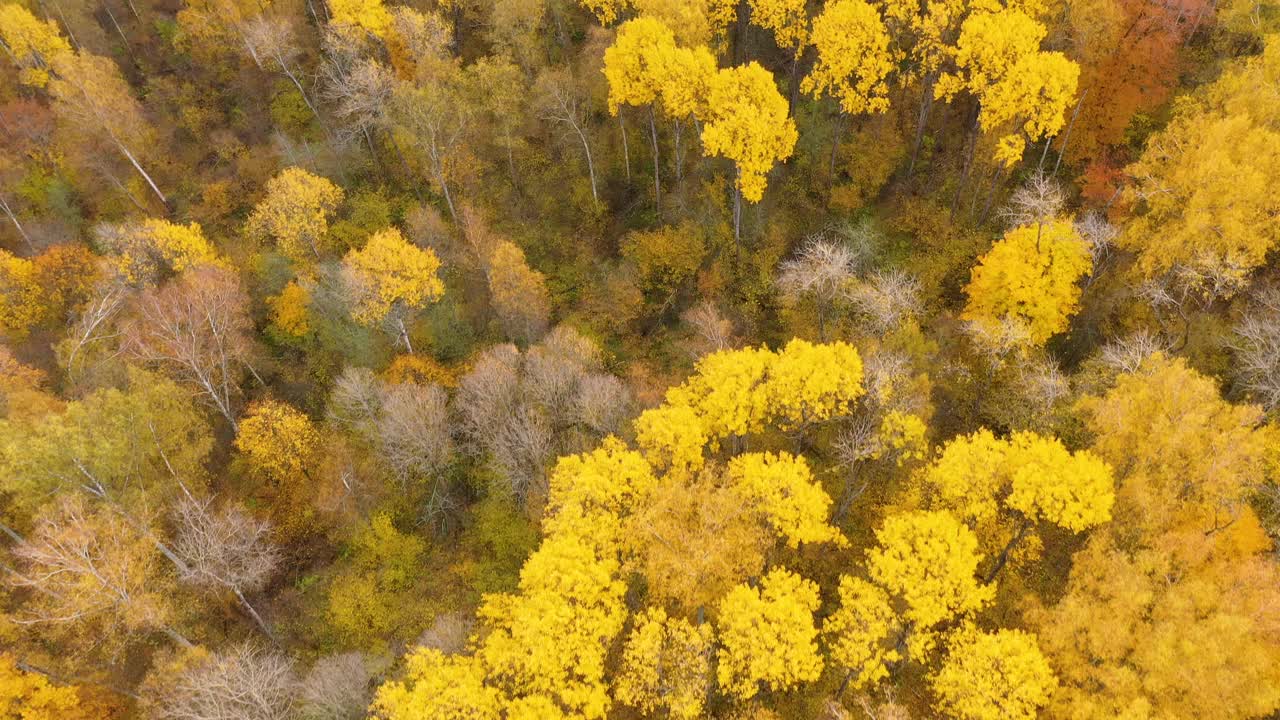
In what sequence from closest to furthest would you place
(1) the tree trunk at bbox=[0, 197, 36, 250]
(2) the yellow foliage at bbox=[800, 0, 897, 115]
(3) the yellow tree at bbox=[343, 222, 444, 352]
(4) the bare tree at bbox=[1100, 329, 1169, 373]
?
(4) the bare tree at bbox=[1100, 329, 1169, 373] < (2) the yellow foliage at bbox=[800, 0, 897, 115] < (3) the yellow tree at bbox=[343, 222, 444, 352] < (1) the tree trunk at bbox=[0, 197, 36, 250]

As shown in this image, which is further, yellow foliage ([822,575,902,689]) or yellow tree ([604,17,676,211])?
yellow tree ([604,17,676,211])

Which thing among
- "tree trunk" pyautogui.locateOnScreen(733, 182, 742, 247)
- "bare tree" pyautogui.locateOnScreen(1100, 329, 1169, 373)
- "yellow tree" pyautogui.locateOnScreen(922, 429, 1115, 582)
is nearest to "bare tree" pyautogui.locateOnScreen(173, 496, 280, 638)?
"tree trunk" pyautogui.locateOnScreen(733, 182, 742, 247)

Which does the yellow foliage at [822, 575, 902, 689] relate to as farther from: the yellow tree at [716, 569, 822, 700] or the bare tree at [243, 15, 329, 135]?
the bare tree at [243, 15, 329, 135]

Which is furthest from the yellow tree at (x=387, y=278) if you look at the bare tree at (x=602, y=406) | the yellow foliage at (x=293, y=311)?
the bare tree at (x=602, y=406)

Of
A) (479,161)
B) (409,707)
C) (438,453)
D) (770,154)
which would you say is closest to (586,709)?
(409,707)

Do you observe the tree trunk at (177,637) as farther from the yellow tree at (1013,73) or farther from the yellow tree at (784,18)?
the yellow tree at (1013,73)

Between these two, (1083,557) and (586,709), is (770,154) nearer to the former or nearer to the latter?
(1083,557)

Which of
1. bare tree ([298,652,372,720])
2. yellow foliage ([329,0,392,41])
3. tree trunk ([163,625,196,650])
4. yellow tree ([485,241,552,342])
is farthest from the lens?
yellow foliage ([329,0,392,41])
